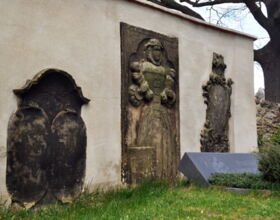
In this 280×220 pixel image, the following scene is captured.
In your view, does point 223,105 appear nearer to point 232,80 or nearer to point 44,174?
point 232,80

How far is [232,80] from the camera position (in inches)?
346

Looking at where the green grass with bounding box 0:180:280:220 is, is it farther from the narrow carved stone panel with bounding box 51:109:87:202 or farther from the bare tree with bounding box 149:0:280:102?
the bare tree with bounding box 149:0:280:102

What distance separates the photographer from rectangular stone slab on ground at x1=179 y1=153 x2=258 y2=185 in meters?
6.27

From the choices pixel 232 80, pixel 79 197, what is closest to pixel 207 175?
pixel 79 197

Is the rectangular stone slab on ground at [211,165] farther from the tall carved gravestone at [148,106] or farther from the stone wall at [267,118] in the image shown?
the stone wall at [267,118]

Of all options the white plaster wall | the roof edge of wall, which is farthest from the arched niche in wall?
the roof edge of wall

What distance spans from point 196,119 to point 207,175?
5.51ft

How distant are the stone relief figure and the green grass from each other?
0.93 metres

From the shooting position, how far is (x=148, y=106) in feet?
21.9

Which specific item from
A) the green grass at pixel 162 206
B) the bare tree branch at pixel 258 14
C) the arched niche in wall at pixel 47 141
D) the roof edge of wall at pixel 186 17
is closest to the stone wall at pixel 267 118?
the roof edge of wall at pixel 186 17

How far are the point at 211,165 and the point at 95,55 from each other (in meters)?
2.60

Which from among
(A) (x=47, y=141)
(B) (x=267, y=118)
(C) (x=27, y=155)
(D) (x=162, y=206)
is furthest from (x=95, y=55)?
(B) (x=267, y=118)

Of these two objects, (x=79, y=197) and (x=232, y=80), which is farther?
(x=232, y=80)

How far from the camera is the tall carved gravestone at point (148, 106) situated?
6.35 m
